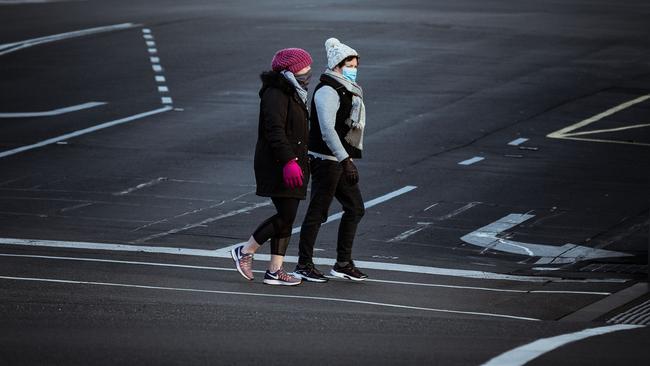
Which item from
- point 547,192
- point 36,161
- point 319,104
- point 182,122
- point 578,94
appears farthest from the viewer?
point 578,94

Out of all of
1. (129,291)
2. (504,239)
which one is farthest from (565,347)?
(504,239)

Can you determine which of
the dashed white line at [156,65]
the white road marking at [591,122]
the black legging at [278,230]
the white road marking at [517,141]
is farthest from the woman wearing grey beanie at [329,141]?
the dashed white line at [156,65]

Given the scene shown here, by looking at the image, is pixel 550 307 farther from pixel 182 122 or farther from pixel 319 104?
pixel 182 122

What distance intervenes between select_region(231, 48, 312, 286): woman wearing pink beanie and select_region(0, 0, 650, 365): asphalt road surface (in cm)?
73

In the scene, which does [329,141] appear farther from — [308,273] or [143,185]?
[143,185]

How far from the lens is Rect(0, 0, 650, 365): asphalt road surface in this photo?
30.6 ft

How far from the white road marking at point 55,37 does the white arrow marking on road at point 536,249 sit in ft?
56.7

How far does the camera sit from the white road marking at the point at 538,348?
8516mm

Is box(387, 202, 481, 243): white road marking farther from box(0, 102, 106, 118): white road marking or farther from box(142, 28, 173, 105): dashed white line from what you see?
box(0, 102, 106, 118): white road marking

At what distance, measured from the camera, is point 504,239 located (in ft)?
48.9

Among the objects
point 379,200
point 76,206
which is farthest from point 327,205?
point 76,206

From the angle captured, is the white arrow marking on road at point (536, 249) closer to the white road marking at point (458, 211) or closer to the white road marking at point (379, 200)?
the white road marking at point (458, 211)

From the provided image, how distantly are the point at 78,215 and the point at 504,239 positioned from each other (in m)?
4.71

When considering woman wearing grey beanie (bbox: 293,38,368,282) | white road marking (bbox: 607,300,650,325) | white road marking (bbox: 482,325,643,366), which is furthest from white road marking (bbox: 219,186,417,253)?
white road marking (bbox: 482,325,643,366)
